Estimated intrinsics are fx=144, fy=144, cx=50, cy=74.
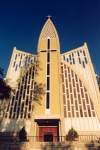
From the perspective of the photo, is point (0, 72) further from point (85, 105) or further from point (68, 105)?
point (85, 105)

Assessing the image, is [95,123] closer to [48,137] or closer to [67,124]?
[67,124]

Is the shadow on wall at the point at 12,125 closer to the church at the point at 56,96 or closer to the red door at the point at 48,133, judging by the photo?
the church at the point at 56,96

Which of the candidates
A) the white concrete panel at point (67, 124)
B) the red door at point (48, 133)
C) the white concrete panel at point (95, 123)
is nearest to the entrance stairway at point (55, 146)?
the white concrete panel at point (67, 124)

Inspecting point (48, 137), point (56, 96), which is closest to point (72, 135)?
point (48, 137)

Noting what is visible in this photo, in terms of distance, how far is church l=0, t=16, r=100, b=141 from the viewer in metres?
18.7

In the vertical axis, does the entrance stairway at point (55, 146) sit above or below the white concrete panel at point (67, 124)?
below

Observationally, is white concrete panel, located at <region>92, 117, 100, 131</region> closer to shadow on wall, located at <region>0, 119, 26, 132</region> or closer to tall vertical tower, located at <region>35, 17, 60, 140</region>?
tall vertical tower, located at <region>35, 17, 60, 140</region>

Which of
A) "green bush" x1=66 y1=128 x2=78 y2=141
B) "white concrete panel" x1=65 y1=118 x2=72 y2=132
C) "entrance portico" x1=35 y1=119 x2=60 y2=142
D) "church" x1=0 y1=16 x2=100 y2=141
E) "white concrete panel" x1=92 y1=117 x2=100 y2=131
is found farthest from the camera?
"entrance portico" x1=35 y1=119 x2=60 y2=142

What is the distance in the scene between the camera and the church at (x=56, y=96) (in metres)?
18.7

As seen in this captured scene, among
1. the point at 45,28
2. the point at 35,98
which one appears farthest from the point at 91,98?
the point at 45,28

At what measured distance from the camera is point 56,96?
20.7 meters

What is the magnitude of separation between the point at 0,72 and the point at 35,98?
8.25 m

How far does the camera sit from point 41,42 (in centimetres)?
2778

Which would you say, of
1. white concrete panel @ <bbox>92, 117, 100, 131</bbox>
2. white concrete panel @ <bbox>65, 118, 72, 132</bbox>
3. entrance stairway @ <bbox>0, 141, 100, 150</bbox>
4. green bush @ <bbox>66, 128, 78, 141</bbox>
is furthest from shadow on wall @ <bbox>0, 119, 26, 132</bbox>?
white concrete panel @ <bbox>92, 117, 100, 131</bbox>
